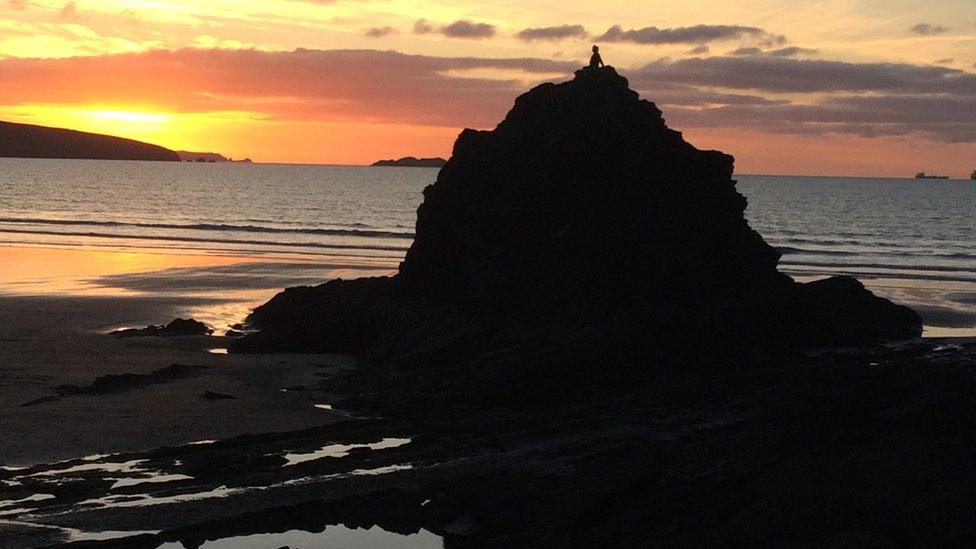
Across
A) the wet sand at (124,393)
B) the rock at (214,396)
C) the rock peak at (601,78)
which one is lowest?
the wet sand at (124,393)

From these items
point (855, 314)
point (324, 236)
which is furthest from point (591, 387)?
point (324, 236)

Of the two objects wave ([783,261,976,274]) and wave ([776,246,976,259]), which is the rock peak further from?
wave ([776,246,976,259])

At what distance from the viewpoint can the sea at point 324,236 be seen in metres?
49.5

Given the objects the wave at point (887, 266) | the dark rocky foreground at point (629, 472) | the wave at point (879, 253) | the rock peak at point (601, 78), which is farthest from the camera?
the wave at point (879, 253)

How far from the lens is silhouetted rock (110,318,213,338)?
105ft

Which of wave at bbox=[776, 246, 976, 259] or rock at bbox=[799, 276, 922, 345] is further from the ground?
rock at bbox=[799, 276, 922, 345]

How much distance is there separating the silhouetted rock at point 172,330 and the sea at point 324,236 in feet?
39.3

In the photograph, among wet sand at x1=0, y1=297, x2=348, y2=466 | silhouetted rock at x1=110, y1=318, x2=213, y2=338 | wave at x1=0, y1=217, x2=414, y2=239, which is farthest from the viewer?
wave at x1=0, y1=217, x2=414, y2=239

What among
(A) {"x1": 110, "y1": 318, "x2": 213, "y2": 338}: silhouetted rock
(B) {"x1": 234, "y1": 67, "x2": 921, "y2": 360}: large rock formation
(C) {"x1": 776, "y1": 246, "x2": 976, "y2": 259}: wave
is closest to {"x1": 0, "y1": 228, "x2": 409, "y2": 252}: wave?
(C) {"x1": 776, "y1": 246, "x2": 976, "y2": 259}: wave

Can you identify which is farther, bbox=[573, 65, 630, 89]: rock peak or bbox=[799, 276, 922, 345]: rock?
bbox=[573, 65, 630, 89]: rock peak

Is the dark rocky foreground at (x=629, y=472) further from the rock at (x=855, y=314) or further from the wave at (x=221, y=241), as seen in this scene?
the wave at (x=221, y=241)

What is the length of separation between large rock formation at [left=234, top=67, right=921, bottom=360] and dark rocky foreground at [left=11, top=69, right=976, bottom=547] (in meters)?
0.06

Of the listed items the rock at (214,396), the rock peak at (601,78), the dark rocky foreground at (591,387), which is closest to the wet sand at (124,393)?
the rock at (214,396)

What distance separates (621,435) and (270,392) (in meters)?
8.97
